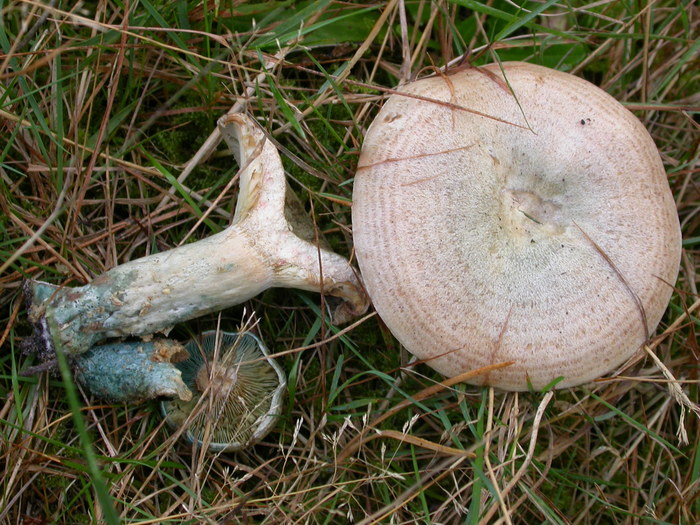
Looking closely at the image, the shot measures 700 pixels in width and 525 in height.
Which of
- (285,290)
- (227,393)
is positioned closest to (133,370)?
(227,393)

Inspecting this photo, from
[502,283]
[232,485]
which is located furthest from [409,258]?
[232,485]

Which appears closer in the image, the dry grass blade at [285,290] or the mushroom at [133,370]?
the mushroom at [133,370]

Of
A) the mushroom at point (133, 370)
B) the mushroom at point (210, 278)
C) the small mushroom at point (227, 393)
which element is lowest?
the small mushroom at point (227, 393)

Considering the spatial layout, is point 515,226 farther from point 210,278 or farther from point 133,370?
point 133,370

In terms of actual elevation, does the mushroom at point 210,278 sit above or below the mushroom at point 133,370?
above

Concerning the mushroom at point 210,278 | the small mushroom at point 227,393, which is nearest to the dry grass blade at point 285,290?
the small mushroom at point 227,393

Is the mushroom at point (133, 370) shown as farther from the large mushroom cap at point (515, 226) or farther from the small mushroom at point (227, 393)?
the large mushroom cap at point (515, 226)

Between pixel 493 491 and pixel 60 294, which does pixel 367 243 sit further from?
pixel 60 294

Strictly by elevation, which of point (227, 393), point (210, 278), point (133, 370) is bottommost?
point (227, 393)
